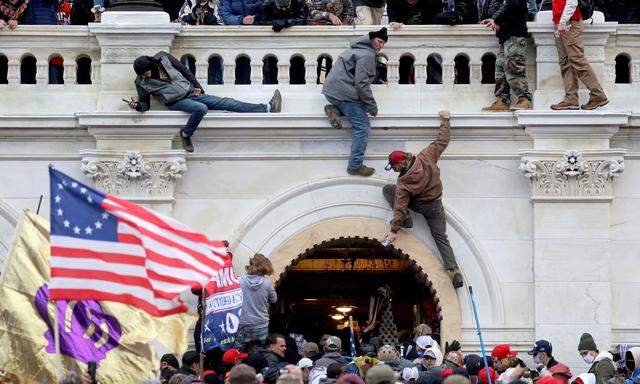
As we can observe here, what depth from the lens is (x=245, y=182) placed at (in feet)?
110

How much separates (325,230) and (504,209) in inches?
97.8

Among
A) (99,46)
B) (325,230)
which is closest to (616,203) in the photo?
(325,230)

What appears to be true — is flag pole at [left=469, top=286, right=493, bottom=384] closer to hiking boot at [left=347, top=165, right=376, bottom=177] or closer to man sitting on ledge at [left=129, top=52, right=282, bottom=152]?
hiking boot at [left=347, top=165, right=376, bottom=177]

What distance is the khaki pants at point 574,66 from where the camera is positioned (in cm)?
3294

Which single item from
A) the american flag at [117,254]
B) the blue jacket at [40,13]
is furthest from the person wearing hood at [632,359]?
the blue jacket at [40,13]

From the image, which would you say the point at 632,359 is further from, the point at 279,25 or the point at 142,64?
the point at 142,64

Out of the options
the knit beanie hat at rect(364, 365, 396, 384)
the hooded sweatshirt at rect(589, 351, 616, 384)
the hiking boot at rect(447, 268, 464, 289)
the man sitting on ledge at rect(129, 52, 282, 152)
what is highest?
the man sitting on ledge at rect(129, 52, 282, 152)

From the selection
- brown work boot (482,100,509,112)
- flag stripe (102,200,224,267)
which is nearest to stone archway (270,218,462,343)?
brown work boot (482,100,509,112)

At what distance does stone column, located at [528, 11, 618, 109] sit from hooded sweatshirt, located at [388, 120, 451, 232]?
5.04ft

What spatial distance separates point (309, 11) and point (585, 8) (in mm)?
4590

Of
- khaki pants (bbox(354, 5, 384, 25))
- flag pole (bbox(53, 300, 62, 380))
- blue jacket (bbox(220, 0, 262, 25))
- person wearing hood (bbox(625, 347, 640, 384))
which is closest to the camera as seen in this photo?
flag pole (bbox(53, 300, 62, 380))

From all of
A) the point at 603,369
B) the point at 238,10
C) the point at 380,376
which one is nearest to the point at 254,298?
the point at 238,10

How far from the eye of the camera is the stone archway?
3319 cm

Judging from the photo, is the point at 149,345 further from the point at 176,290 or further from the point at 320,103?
the point at 320,103
